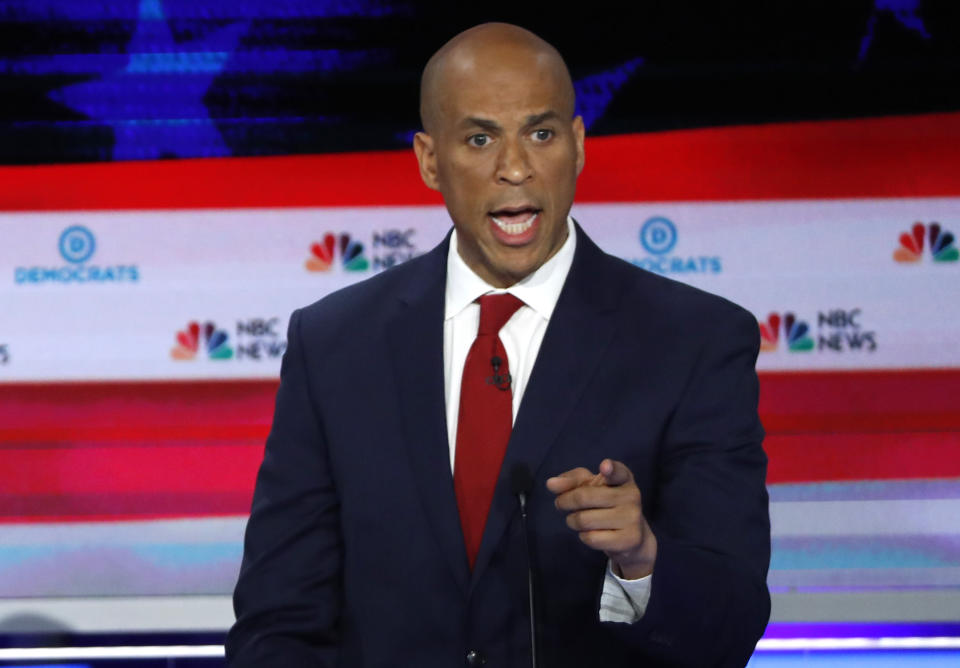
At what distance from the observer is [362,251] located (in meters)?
2.78

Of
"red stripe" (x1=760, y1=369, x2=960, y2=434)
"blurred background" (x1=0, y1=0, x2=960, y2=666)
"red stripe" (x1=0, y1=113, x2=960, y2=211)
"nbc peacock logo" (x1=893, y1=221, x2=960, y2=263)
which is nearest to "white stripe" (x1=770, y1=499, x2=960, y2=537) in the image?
"blurred background" (x1=0, y1=0, x2=960, y2=666)

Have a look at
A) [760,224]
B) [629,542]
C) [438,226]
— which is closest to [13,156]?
[438,226]

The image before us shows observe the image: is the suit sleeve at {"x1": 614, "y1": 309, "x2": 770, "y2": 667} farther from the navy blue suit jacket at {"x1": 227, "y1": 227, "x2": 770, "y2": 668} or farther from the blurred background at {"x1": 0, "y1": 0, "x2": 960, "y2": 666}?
the blurred background at {"x1": 0, "y1": 0, "x2": 960, "y2": 666}

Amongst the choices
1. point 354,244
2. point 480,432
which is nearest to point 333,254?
point 354,244

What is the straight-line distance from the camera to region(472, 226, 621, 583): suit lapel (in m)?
1.34

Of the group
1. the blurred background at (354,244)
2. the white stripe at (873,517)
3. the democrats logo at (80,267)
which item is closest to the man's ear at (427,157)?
the blurred background at (354,244)

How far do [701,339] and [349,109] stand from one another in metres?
1.54

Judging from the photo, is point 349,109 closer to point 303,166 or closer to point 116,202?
point 303,166

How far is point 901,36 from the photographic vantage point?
8.84ft

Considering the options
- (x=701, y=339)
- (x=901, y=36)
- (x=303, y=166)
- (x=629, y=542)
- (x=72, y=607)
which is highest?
(x=901, y=36)

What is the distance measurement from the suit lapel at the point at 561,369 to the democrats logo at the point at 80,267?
1586 millimetres

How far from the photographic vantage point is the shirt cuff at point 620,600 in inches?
47.7

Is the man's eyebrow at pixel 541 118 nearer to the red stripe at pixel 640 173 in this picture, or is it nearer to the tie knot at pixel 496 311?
the tie knot at pixel 496 311

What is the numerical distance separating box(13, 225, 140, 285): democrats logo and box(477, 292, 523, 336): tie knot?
1537 millimetres
